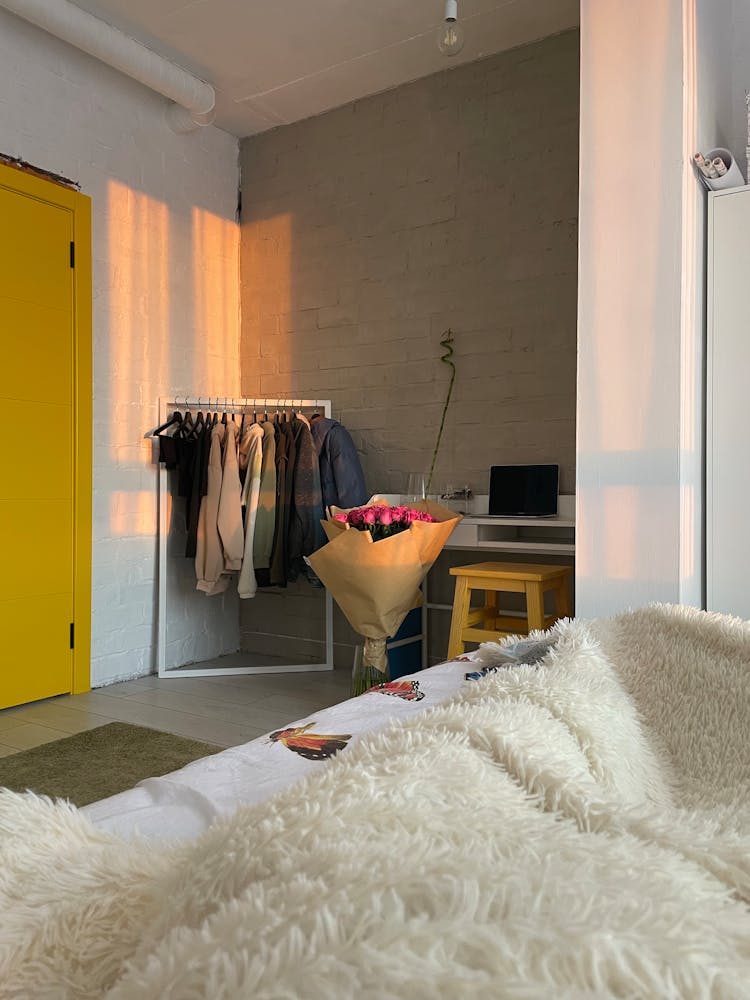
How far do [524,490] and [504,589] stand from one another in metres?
0.64

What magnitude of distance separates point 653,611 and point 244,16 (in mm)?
3440

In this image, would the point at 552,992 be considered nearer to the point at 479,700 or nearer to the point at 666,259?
the point at 479,700

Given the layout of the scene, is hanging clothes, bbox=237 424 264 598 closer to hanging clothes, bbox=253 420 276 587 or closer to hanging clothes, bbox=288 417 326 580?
hanging clothes, bbox=253 420 276 587

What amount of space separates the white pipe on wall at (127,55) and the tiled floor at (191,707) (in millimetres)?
2897

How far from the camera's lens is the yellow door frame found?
3.74m

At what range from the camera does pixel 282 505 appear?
3982mm

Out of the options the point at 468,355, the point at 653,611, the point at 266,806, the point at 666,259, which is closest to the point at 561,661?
the point at 653,611

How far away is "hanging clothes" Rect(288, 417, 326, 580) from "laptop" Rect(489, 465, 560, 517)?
875 mm

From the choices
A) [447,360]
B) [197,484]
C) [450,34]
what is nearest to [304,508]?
[197,484]

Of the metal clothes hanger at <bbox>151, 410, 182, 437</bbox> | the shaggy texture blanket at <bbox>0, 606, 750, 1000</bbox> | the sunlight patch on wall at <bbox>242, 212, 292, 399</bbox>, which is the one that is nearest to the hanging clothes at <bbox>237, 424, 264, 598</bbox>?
the metal clothes hanger at <bbox>151, 410, 182, 437</bbox>

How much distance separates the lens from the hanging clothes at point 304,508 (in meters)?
3.93

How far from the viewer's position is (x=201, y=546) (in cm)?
405

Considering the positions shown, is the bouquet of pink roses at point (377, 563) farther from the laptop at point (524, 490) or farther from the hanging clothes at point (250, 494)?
the hanging clothes at point (250, 494)

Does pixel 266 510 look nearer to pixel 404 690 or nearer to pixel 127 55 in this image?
pixel 127 55
